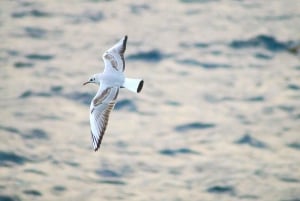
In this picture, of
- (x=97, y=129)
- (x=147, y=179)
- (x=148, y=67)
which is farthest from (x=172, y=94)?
(x=97, y=129)

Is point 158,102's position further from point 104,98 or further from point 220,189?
point 104,98

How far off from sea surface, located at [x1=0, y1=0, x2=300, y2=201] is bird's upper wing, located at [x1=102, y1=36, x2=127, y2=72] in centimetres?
548

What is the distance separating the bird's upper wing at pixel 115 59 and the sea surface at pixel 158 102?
5482 millimetres

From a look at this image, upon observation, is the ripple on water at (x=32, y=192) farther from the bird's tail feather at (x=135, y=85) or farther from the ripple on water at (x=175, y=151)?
the bird's tail feather at (x=135, y=85)

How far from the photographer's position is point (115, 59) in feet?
38.9

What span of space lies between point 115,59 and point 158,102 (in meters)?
7.26

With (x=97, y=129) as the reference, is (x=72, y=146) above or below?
below

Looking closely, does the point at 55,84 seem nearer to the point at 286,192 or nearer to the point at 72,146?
the point at 72,146

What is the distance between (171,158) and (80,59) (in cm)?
341

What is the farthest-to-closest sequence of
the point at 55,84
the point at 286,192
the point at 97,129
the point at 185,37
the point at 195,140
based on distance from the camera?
the point at 185,37, the point at 55,84, the point at 195,140, the point at 286,192, the point at 97,129

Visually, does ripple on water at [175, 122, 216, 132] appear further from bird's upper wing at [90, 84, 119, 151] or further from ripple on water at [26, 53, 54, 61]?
bird's upper wing at [90, 84, 119, 151]

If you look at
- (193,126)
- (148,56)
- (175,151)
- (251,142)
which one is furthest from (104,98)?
(148,56)

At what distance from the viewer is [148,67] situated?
2006 cm

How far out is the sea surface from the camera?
17.5m
